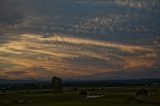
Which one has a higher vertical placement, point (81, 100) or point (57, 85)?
point (57, 85)

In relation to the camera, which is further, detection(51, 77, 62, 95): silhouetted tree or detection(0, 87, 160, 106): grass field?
detection(51, 77, 62, 95): silhouetted tree

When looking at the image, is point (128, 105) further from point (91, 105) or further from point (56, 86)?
point (56, 86)

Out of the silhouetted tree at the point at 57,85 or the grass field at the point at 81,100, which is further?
the silhouetted tree at the point at 57,85

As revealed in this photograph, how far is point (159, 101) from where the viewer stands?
6272cm

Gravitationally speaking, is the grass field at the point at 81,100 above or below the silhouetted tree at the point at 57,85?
below

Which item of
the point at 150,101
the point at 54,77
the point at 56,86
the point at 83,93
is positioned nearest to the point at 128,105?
Result: the point at 150,101

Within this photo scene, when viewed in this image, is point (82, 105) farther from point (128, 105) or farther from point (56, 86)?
point (56, 86)

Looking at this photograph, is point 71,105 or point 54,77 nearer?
point 71,105

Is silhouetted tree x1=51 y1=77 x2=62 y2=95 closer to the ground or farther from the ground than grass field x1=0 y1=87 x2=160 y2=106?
farther from the ground

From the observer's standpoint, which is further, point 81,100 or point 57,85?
point 57,85

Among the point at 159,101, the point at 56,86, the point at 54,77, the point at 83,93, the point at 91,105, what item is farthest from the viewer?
the point at 54,77

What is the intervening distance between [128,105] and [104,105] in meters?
3.37

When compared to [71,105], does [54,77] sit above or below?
above

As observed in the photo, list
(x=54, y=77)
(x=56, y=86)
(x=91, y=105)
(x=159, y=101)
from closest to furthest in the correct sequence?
1. (x=91, y=105)
2. (x=159, y=101)
3. (x=56, y=86)
4. (x=54, y=77)
